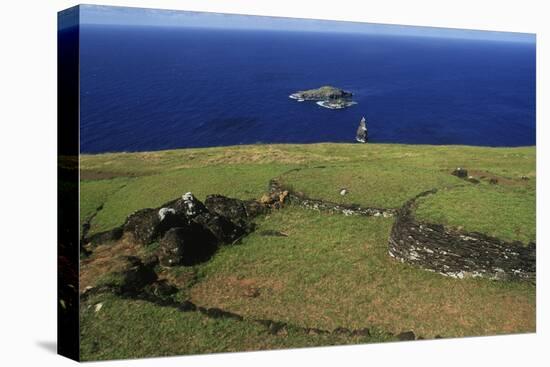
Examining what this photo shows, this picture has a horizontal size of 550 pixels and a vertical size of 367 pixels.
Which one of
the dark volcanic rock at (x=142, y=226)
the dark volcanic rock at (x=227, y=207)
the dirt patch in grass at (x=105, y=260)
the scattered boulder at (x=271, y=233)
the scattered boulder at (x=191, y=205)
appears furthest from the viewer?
the scattered boulder at (x=271, y=233)

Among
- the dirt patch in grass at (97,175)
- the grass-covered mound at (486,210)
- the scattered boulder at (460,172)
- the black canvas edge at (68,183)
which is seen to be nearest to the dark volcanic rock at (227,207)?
the dirt patch in grass at (97,175)

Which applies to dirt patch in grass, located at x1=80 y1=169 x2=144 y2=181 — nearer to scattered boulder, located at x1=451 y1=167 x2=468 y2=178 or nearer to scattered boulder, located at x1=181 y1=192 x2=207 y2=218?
scattered boulder, located at x1=181 y1=192 x2=207 y2=218

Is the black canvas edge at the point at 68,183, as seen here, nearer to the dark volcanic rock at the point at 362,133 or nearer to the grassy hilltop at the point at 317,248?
the grassy hilltop at the point at 317,248

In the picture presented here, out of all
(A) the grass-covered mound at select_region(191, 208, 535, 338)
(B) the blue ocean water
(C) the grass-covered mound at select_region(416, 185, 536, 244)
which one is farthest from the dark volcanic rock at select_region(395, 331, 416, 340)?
(B) the blue ocean water

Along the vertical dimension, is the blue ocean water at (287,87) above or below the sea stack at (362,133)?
above

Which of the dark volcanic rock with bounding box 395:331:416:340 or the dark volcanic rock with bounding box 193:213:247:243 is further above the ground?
the dark volcanic rock with bounding box 193:213:247:243

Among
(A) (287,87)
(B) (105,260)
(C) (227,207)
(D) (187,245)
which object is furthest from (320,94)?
(B) (105,260)

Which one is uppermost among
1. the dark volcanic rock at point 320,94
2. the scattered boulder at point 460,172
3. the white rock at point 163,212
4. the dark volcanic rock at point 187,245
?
the dark volcanic rock at point 320,94
